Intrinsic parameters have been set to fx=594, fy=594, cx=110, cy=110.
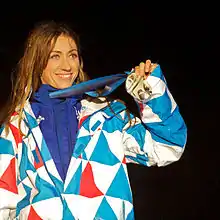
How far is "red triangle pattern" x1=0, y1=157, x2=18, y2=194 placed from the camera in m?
1.53

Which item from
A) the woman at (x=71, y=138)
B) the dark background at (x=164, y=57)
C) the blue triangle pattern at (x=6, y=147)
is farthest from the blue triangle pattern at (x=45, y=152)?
the dark background at (x=164, y=57)

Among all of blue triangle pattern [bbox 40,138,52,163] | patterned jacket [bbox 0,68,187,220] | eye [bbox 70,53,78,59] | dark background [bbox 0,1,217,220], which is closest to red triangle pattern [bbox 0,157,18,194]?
patterned jacket [bbox 0,68,187,220]

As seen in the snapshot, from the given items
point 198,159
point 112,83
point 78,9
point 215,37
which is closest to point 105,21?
point 78,9

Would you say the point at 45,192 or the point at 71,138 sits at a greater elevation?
the point at 71,138

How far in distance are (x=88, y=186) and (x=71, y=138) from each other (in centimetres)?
15

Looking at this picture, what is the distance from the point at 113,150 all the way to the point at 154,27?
1396 millimetres

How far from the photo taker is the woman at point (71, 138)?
1.43 m

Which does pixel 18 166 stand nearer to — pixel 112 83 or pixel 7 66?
pixel 112 83

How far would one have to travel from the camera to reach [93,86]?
1.50m

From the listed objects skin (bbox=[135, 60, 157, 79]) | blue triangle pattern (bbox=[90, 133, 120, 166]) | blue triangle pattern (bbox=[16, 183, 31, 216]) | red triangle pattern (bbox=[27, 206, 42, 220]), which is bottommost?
red triangle pattern (bbox=[27, 206, 42, 220])

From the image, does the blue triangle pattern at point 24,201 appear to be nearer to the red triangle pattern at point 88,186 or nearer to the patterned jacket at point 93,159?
the patterned jacket at point 93,159

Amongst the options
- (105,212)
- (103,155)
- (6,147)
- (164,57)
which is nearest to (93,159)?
(103,155)

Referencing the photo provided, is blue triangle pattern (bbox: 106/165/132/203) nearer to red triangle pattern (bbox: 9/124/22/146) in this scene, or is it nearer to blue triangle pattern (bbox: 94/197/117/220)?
blue triangle pattern (bbox: 94/197/117/220)

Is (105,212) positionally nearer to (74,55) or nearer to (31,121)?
(31,121)
